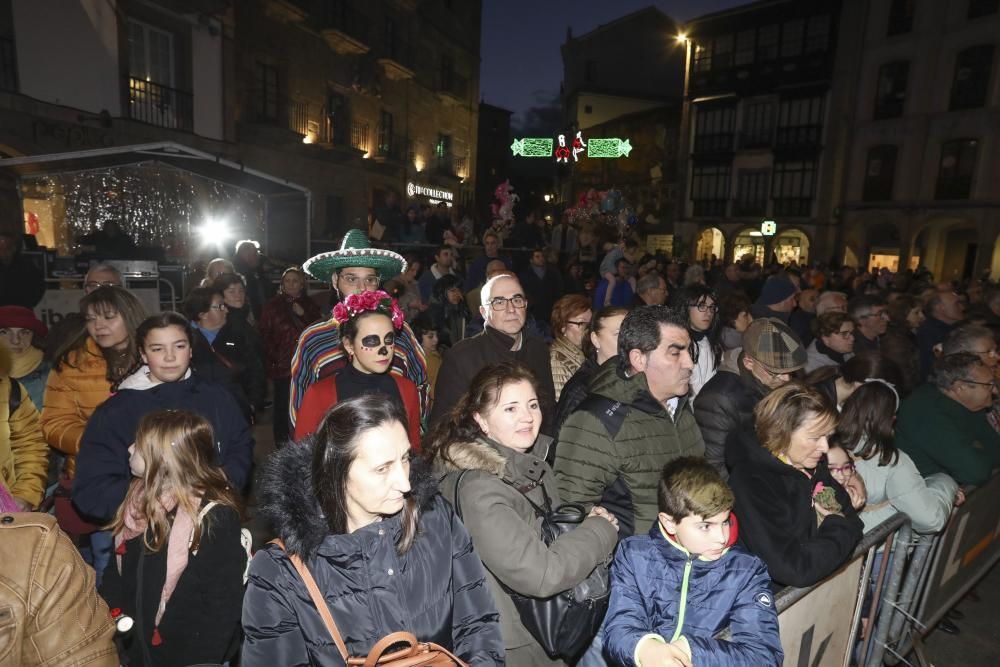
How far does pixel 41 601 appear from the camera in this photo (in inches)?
59.6

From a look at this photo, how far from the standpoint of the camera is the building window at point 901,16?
23.8m

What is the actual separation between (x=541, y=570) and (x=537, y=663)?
556mm

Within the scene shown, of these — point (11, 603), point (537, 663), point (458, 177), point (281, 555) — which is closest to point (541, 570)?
point (537, 663)

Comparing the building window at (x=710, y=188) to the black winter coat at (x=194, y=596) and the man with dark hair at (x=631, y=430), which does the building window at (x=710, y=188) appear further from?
the black winter coat at (x=194, y=596)

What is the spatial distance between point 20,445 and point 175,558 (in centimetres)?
149

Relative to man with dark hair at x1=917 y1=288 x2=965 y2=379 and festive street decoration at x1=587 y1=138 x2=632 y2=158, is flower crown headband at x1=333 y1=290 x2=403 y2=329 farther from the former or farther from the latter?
festive street decoration at x1=587 y1=138 x2=632 y2=158

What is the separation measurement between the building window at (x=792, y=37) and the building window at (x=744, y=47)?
5.07 ft

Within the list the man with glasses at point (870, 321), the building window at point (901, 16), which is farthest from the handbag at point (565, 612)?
the building window at point (901, 16)

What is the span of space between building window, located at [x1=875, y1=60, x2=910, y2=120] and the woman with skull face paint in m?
29.7

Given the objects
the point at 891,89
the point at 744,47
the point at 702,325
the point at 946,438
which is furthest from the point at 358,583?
the point at 744,47

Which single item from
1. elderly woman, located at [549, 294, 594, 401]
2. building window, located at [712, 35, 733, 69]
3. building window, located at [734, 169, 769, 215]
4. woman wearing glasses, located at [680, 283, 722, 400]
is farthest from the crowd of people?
building window, located at [712, 35, 733, 69]

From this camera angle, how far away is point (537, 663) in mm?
2244

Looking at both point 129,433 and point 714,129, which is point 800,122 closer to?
point 714,129

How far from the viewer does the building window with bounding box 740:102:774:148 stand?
28.7 metres
